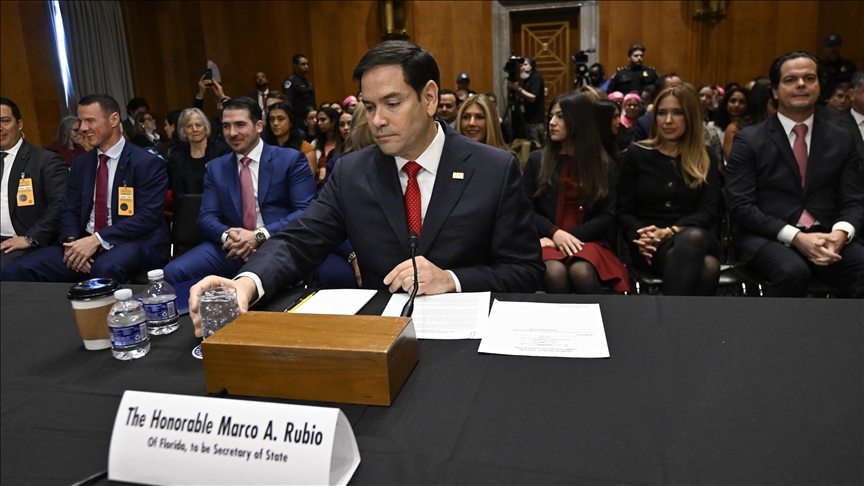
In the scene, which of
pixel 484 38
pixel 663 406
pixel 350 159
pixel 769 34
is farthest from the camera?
pixel 484 38

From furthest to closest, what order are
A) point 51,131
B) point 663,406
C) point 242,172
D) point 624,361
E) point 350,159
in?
point 51,131 → point 242,172 → point 350,159 → point 624,361 → point 663,406

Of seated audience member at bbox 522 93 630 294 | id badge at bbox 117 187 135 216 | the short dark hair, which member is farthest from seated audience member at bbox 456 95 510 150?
the short dark hair

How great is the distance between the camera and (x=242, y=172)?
3.36 metres

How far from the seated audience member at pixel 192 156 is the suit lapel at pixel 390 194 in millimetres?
3387

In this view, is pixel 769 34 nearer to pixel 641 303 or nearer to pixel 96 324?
pixel 641 303

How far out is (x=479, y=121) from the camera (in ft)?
12.2

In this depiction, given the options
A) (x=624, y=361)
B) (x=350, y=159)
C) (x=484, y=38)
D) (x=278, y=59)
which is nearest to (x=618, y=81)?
(x=484, y=38)

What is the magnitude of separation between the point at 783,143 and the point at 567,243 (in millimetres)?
1144

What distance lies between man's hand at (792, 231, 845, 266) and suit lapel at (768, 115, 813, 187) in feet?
1.15

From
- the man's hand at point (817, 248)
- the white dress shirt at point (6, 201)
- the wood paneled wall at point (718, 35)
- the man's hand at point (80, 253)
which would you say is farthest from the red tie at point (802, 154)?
the wood paneled wall at point (718, 35)

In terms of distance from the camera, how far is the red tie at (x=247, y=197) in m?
3.35

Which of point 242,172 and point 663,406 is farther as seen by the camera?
point 242,172

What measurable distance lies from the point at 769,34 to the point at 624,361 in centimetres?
882

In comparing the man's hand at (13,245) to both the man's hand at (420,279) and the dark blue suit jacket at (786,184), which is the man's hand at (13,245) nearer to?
the man's hand at (420,279)
